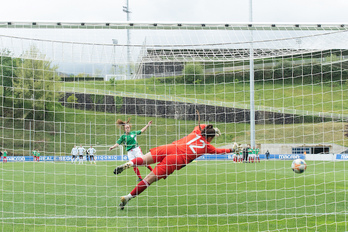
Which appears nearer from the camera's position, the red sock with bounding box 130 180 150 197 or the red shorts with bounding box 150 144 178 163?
the red shorts with bounding box 150 144 178 163

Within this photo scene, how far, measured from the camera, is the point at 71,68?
7070mm

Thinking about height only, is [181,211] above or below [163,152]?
below

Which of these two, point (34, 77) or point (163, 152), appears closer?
point (163, 152)

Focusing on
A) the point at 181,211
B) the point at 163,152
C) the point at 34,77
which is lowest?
the point at 181,211

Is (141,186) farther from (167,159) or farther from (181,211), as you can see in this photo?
(181,211)

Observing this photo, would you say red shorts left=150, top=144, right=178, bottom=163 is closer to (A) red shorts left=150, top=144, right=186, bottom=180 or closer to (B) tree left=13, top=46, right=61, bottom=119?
(A) red shorts left=150, top=144, right=186, bottom=180

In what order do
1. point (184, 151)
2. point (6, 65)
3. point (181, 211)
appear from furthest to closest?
point (6, 65)
point (181, 211)
point (184, 151)

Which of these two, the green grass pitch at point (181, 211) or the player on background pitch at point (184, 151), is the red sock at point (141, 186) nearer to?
the player on background pitch at point (184, 151)

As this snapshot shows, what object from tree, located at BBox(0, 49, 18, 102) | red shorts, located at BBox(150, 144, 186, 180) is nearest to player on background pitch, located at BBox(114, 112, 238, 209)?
red shorts, located at BBox(150, 144, 186, 180)

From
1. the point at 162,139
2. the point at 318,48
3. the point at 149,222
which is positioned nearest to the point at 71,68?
the point at 149,222

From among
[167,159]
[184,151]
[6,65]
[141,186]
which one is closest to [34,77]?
[6,65]

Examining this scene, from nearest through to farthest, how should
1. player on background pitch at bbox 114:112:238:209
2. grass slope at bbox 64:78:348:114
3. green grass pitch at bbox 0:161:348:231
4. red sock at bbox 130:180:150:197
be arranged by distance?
green grass pitch at bbox 0:161:348:231
player on background pitch at bbox 114:112:238:209
red sock at bbox 130:180:150:197
grass slope at bbox 64:78:348:114

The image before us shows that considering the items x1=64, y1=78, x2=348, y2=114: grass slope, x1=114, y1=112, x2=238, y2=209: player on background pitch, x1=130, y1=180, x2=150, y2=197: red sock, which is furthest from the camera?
x1=64, y1=78, x2=348, y2=114: grass slope

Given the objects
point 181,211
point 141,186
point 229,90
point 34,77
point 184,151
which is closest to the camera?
point 184,151
